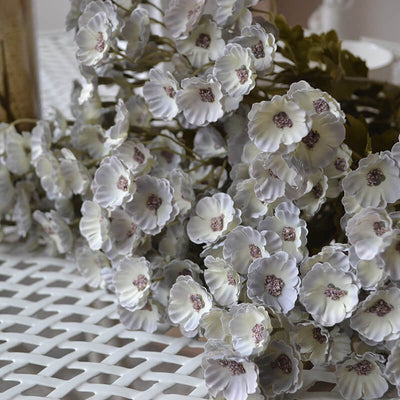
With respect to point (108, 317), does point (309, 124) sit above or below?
above

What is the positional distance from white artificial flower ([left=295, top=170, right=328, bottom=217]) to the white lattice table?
112mm

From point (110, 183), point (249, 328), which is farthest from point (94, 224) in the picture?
point (249, 328)

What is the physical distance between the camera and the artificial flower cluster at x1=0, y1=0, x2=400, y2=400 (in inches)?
15.1

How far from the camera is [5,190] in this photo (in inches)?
22.6

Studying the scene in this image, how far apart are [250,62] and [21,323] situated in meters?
0.23

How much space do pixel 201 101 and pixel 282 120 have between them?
0.07 m

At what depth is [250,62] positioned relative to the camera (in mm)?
417

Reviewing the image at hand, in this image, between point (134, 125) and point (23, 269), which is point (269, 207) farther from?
point (23, 269)

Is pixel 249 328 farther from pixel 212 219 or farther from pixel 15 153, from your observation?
pixel 15 153

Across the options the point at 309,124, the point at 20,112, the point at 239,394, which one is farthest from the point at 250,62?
the point at 20,112

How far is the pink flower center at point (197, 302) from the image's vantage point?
43cm

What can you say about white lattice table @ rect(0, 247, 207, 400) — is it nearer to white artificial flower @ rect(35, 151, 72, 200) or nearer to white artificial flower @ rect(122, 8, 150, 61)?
white artificial flower @ rect(35, 151, 72, 200)

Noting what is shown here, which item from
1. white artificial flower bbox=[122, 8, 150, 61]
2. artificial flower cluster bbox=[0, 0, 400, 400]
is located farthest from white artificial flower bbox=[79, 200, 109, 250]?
white artificial flower bbox=[122, 8, 150, 61]

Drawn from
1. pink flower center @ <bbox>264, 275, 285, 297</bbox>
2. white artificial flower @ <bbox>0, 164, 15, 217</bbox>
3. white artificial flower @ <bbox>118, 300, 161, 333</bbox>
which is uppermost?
pink flower center @ <bbox>264, 275, 285, 297</bbox>
